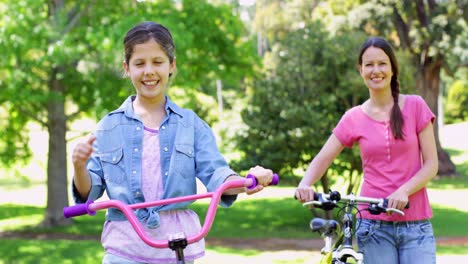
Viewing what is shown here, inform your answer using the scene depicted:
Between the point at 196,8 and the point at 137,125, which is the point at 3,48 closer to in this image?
the point at 196,8

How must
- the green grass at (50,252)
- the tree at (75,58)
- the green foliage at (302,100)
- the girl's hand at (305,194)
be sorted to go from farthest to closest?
the green foliage at (302,100) → the tree at (75,58) → the green grass at (50,252) → the girl's hand at (305,194)

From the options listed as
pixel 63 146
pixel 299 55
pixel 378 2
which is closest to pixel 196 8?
Answer: pixel 299 55

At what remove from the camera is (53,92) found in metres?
14.6

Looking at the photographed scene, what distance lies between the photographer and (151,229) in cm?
305

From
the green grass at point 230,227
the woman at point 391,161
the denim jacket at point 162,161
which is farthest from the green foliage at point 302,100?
the denim jacket at point 162,161

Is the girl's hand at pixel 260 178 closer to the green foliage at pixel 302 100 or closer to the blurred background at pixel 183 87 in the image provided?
the blurred background at pixel 183 87

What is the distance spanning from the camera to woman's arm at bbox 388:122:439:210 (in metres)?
3.84

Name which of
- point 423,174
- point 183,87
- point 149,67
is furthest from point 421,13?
point 149,67

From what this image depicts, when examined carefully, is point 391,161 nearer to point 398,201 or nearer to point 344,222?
point 398,201

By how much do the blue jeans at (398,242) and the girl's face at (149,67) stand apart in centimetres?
163

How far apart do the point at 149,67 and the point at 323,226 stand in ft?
4.08

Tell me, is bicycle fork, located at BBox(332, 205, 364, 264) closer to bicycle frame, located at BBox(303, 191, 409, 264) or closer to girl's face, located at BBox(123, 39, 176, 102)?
bicycle frame, located at BBox(303, 191, 409, 264)

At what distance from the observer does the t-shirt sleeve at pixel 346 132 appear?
4.33m

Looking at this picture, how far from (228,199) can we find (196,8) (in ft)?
41.4
